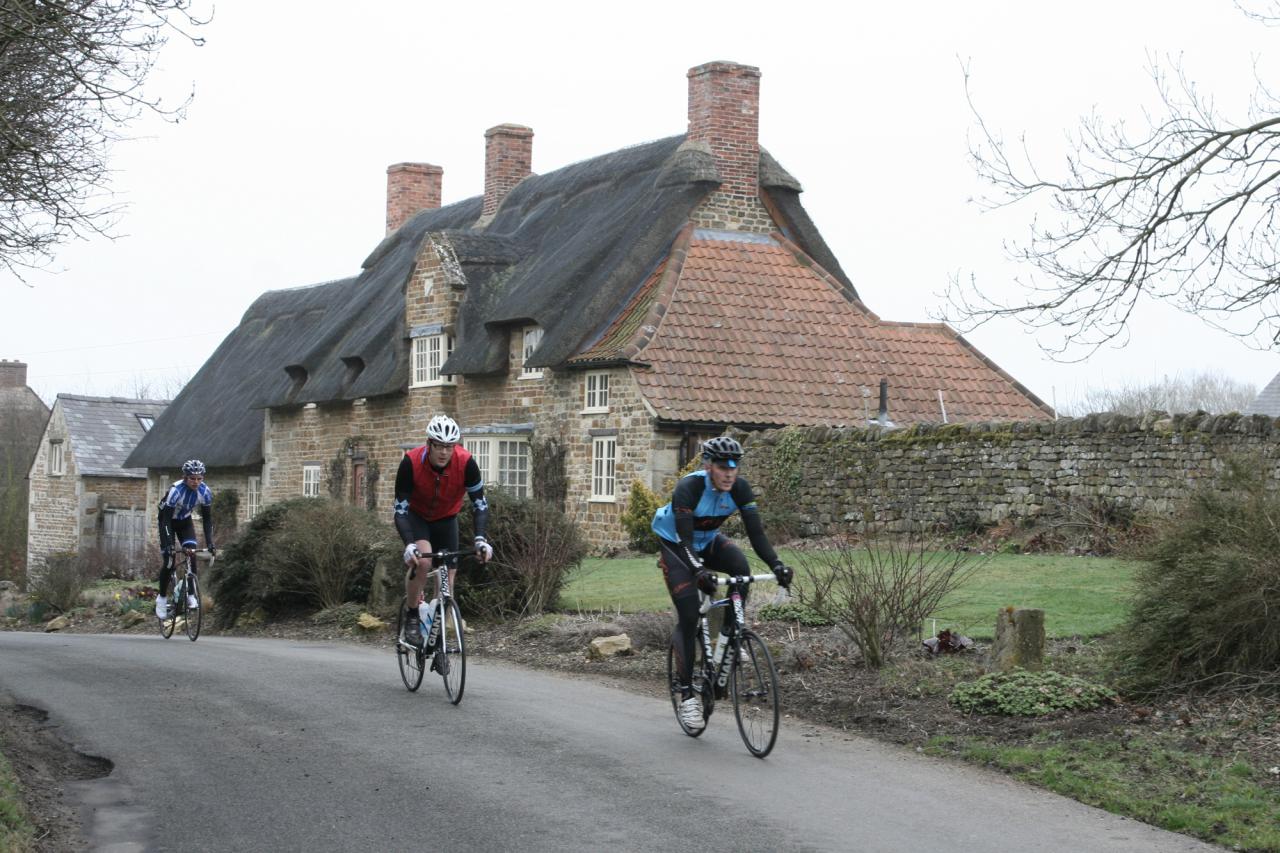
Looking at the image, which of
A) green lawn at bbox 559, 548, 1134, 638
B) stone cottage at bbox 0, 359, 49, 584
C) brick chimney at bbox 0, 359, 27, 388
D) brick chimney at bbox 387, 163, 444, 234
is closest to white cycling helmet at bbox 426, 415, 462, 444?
green lawn at bbox 559, 548, 1134, 638

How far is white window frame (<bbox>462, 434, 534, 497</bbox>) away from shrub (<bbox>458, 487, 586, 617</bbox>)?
14.4 meters

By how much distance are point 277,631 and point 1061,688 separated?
38.4 ft

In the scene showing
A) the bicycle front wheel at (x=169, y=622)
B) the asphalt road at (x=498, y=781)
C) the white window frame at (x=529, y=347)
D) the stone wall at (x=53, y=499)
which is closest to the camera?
→ the asphalt road at (x=498, y=781)

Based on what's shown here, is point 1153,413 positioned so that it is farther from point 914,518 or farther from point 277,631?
point 277,631

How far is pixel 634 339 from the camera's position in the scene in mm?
28656

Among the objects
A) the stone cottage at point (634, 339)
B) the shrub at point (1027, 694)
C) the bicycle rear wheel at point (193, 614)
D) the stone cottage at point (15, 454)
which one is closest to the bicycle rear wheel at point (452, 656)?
the shrub at point (1027, 694)

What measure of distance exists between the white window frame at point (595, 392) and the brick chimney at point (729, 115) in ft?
16.8

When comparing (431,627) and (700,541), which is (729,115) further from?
(700,541)

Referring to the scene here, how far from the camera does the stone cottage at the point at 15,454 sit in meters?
51.4

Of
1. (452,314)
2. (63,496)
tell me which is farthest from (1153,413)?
(63,496)

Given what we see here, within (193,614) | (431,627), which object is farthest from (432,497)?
(193,614)

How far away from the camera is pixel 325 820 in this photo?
7.60 metres

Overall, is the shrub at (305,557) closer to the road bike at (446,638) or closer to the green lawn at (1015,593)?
the green lawn at (1015,593)

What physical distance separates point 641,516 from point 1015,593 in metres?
11.7
